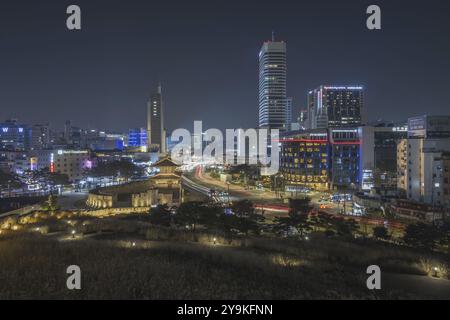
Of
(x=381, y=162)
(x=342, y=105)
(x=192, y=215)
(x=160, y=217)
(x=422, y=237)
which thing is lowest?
(x=422, y=237)

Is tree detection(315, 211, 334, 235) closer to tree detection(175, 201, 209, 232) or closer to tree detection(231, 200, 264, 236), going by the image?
tree detection(231, 200, 264, 236)

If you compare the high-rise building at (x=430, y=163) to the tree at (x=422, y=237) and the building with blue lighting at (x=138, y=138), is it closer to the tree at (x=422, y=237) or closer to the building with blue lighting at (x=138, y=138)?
the tree at (x=422, y=237)

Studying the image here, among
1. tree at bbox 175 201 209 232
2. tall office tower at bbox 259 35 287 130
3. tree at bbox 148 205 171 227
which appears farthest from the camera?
tall office tower at bbox 259 35 287 130

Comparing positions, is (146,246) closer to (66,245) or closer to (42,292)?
(66,245)

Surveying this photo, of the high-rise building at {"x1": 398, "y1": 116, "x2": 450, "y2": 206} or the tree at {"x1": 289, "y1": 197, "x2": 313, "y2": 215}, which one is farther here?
the high-rise building at {"x1": 398, "y1": 116, "x2": 450, "y2": 206}

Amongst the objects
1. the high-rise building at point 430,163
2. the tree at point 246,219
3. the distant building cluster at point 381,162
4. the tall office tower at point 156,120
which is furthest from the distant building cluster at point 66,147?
the high-rise building at point 430,163

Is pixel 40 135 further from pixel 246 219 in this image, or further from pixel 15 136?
pixel 246 219

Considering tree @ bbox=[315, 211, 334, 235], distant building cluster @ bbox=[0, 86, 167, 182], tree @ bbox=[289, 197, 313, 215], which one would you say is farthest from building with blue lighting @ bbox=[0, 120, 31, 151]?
tree @ bbox=[315, 211, 334, 235]

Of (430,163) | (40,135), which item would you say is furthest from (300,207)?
(40,135)
